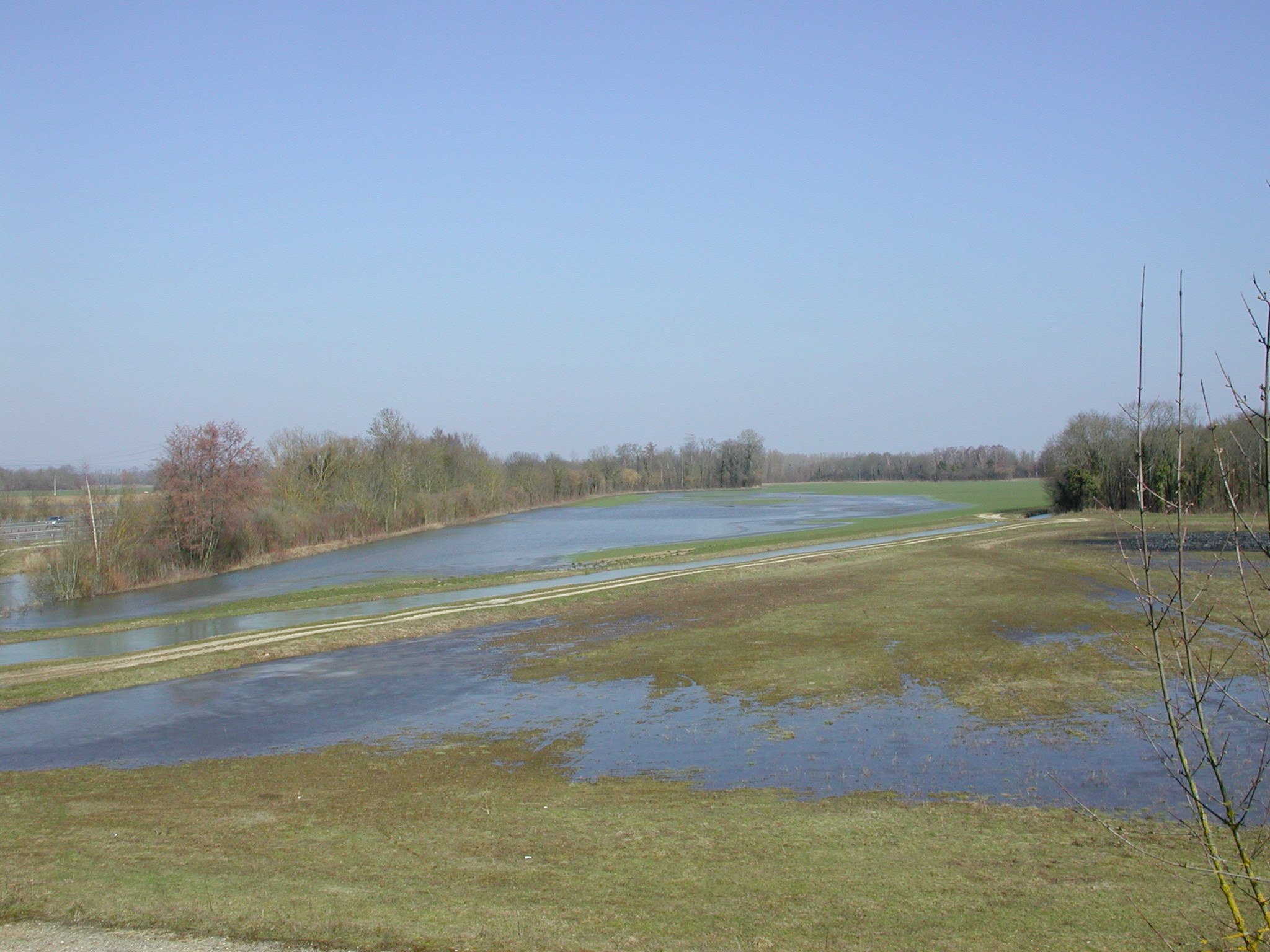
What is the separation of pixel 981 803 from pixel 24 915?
32.5 ft

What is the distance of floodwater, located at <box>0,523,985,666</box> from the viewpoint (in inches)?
1117

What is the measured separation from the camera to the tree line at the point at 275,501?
48969 millimetres

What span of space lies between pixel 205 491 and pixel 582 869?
51.1 metres

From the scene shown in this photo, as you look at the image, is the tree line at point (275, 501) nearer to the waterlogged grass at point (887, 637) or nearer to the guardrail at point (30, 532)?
the guardrail at point (30, 532)

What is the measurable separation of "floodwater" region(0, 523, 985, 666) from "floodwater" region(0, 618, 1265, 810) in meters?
7.15

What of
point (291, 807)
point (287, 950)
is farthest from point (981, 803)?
point (291, 807)

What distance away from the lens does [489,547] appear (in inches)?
2530

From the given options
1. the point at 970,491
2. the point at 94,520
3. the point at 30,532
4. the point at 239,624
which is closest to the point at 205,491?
the point at 94,520

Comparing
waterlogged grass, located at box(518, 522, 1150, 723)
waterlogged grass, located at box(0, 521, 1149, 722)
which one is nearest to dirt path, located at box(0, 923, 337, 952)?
Result: waterlogged grass, located at box(0, 521, 1149, 722)

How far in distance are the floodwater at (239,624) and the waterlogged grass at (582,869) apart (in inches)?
662

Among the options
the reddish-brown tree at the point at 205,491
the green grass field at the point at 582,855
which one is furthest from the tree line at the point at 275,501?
the green grass field at the point at 582,855

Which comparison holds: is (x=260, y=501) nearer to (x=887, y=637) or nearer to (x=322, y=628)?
(x=322, y=628)

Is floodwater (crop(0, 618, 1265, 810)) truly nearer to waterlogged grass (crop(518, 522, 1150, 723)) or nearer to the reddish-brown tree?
waterlogged grass (crop(518, 522, 1150, 723))

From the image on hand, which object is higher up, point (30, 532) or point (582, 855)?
point (30, 532)
